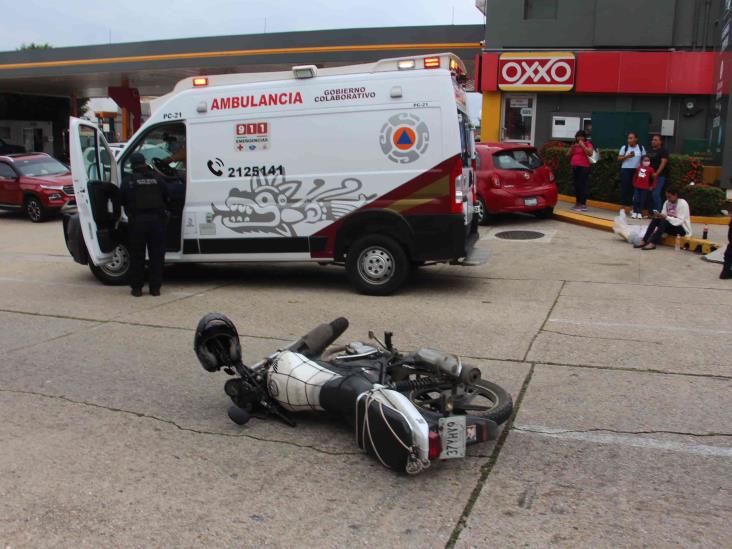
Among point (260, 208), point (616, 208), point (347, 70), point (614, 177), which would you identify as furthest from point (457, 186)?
point (614, 177)

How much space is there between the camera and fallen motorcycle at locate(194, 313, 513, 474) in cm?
352

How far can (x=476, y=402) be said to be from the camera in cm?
434

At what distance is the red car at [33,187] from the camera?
54.7 ft

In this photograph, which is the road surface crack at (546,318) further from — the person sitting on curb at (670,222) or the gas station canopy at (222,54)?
the gas station canopy at (222,54)

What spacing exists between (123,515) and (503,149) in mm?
11166

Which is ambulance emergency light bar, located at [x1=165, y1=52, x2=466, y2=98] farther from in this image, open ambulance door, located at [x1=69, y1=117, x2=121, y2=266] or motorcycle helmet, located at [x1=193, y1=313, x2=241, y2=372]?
motorcycle helmet, located at [x1=193, y1=313, x2=241, y2=372]

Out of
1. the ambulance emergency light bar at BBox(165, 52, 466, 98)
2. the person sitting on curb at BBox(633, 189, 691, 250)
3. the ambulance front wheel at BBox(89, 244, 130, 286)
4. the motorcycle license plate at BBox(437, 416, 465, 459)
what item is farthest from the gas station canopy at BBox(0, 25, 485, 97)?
the motorcycle license plate at BBox(437, 416, 465, 459)

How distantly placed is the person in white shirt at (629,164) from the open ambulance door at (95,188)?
391 inches

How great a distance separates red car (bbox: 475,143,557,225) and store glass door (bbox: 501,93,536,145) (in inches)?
235

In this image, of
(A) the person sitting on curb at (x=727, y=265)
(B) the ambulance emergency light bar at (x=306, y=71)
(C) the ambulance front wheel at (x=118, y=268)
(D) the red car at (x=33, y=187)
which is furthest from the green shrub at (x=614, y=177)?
(D) the red car at (x=33, y=187)

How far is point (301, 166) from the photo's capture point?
26.6ft

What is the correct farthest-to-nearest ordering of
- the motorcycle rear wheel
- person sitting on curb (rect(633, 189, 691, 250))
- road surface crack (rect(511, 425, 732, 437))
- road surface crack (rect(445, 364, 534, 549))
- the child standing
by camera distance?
the child standing
person sitting on curb (rect(633, 189, 691, 250))
road surface crack (rect(511, 425, 732, 437))
the motorcycle rear wheel
road surface crack (rect(445, 364, 534, 549))

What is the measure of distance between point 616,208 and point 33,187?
13526mm

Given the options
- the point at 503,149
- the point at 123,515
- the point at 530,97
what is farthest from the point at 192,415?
the point at 530,97
